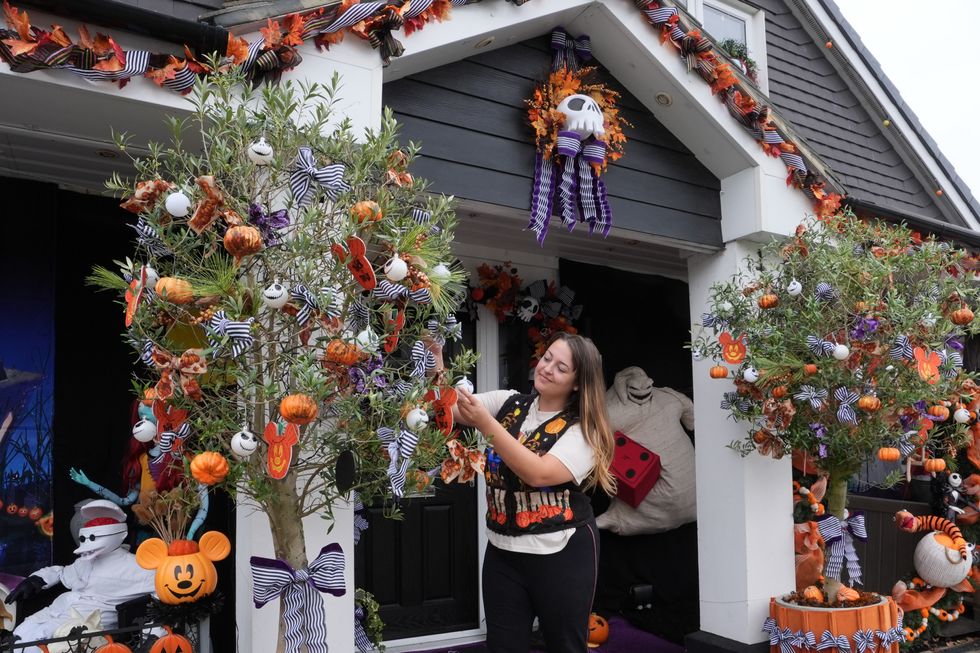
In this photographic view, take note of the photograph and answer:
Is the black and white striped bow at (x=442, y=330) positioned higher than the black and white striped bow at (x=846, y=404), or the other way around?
the black and white striped bow at (x=442, y=330)

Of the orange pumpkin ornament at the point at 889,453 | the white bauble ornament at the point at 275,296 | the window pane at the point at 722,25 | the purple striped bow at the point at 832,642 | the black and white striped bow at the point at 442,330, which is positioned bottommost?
the purple striped bow at the point at 832,642

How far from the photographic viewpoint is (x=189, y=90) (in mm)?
2500

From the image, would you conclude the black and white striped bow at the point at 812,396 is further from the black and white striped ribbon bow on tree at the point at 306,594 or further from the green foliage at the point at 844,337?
the black and white striped ribbon bow on tree at the point at 306,594

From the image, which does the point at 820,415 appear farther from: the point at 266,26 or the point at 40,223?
the point at 40,223

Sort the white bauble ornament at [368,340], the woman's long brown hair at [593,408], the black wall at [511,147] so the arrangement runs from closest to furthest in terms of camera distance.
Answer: the white bauble ornament at [368,340] → the woman's long brown hair at [593,408] → the black wall at [511,147]

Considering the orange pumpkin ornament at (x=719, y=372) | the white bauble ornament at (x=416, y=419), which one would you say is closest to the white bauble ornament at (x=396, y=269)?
the white bauble ornament at (x=416, y=419)

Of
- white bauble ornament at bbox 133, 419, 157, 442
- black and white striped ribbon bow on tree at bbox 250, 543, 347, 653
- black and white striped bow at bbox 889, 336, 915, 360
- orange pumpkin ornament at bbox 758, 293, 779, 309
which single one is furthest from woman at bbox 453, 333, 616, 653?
black and white striped bow at bbox 889, 336, 915, 360

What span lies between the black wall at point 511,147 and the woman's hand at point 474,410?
1246 mm

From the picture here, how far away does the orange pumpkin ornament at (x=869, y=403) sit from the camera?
11.1 feet

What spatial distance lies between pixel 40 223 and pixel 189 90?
4.22 ft

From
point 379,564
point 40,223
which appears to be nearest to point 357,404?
point 40,223

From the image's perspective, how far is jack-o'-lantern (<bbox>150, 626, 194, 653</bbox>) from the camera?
2645 mm

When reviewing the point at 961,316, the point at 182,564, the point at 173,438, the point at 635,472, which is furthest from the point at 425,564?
the point at 961,316

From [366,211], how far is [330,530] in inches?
38.9
